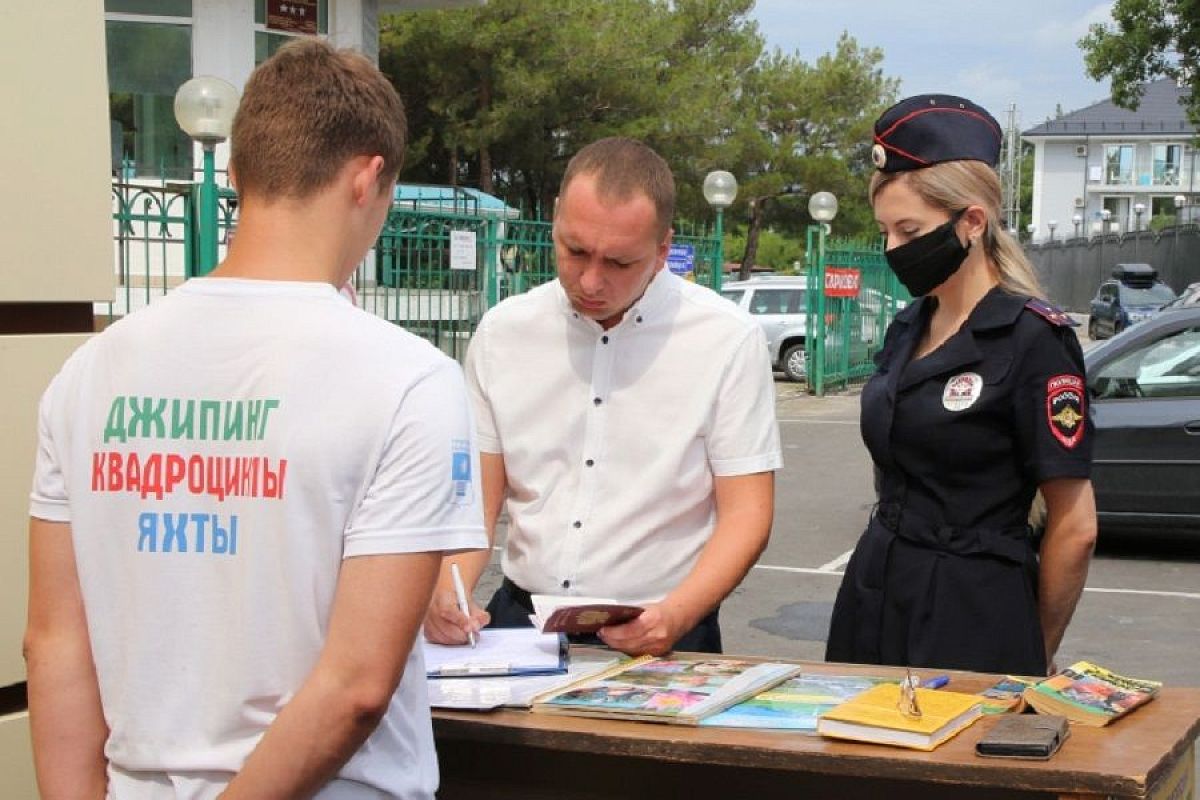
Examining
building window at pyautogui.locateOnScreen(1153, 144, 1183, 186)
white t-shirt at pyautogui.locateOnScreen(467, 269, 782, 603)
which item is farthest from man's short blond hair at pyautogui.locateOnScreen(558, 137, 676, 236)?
building window at pyautogui.locateOnScreen(1153, 144, 1183, 186)

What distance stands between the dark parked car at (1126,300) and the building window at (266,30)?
20.5 meters

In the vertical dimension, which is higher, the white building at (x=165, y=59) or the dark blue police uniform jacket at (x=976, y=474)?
the white building at (x=165, y=59)

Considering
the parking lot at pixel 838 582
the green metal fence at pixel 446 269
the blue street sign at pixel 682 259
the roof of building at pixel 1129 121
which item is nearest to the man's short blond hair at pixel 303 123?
the parking lot at pixel 838 582

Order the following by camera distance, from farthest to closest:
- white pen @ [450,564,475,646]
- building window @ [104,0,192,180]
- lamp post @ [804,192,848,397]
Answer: lamp post @ [804,192,848,397] → building window @ [104,0,192,180] → white pen @ [450,564,475,646]

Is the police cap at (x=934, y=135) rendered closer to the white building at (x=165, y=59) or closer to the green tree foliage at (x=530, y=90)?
the white building at (x=165, y=59)

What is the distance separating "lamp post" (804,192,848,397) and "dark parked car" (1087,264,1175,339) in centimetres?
1350

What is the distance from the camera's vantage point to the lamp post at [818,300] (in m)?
22.4

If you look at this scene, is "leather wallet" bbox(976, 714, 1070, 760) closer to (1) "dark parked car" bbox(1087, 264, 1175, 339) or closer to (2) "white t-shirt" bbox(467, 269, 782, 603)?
(2) "white t-shirt" bbox(467, 269, 782, 603)

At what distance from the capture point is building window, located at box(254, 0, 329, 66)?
19.7m

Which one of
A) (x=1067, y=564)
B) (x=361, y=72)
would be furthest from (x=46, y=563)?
(x=1067, y=564)

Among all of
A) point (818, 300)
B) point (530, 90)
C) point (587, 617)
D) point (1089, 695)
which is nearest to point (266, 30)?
point (530, 90)

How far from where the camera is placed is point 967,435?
2.96 metres

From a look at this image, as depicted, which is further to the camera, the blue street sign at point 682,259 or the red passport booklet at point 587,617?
the blue street sign at point 682,259

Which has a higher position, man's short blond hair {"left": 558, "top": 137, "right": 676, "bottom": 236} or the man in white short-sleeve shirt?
man's short blond hair {"left": 558, "top": 137, "right": 676, "bottom": 236}
